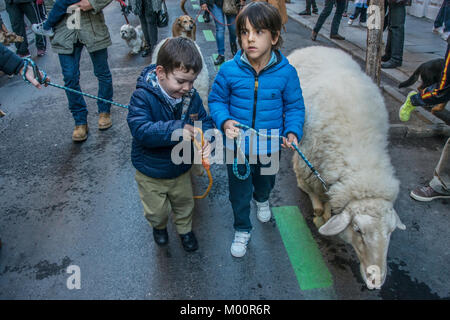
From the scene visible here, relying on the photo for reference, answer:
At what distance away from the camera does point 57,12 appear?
12.9 feet

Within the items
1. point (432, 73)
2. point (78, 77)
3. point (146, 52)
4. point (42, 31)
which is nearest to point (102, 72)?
point (78, 77)

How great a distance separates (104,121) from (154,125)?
3.05 m

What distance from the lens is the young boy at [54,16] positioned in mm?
3895

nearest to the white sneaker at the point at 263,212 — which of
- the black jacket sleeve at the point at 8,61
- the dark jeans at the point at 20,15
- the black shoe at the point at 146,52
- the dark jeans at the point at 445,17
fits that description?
the black jacket sleeve at the point at 8,61

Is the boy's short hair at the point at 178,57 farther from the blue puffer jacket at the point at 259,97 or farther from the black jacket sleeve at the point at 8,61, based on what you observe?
the black jacket sleeve at the point at 8,61

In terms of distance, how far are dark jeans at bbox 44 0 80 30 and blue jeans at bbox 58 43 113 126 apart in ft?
1.14

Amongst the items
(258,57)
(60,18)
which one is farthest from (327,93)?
(60,18)

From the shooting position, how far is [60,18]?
4.02 metres

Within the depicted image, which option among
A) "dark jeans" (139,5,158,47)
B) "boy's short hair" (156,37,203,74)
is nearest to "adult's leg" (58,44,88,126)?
"boy's short hair" (156,37,203,74)

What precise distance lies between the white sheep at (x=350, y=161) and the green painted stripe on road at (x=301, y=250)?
0.69 ft

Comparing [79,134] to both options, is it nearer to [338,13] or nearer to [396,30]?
[396,30]

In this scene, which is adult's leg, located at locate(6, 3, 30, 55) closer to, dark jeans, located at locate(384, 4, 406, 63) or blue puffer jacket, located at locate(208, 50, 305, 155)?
blue puffer jacket, located at locate(208, 50, 305, 155)
